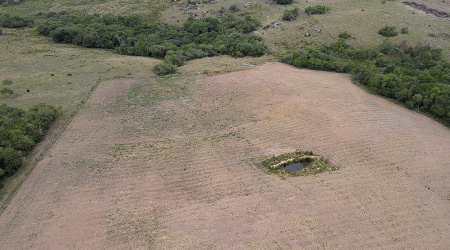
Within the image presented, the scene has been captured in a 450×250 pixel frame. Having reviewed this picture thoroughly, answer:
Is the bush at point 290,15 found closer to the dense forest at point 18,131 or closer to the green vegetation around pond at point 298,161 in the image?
the green vegetation around pond at point 298,161

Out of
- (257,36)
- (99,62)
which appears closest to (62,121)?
(99,62)

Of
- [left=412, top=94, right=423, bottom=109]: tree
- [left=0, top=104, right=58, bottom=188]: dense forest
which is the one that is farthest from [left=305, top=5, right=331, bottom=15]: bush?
[left=0, top=104, right=58, bottom=188]: dense forest

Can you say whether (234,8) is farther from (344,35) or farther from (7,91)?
(7,91)

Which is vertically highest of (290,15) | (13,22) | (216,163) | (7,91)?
(13,22)

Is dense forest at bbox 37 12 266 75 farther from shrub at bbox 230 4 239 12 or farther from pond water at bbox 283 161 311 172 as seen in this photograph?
pond water at bbox 283 161 311 172

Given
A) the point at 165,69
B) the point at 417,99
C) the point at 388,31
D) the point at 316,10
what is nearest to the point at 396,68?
the point at 417,99

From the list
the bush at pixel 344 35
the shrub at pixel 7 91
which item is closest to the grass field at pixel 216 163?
the shrub at pixel 7 91

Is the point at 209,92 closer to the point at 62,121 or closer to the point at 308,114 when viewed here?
the point at 308,114
